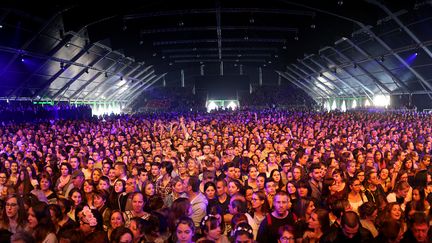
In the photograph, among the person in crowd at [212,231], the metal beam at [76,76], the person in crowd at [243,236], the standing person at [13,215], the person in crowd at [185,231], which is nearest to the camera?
the person in crowd at [243,236]

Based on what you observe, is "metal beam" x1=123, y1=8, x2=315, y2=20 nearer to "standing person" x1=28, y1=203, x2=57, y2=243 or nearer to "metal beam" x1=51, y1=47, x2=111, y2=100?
"metal beam" x1=51, y1=47, x2=111, y2=100

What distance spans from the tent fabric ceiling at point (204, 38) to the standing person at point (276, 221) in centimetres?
1588

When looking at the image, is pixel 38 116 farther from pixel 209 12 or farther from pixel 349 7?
pixel 349 7

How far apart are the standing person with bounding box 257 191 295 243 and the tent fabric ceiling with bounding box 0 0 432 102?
1588 centimetres

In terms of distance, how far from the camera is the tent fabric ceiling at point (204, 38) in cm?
2072

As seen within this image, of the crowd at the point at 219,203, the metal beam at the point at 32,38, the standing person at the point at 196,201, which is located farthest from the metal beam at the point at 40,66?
the standing person at the point at 196,201

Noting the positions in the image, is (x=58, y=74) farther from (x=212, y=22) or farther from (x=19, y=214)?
(x=19, y=214)

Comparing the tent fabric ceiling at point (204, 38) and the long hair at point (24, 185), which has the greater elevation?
the tent fabric ceiling at point (204, 38)

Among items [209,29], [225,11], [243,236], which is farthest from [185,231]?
[209,29]

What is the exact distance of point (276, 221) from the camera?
5.38m

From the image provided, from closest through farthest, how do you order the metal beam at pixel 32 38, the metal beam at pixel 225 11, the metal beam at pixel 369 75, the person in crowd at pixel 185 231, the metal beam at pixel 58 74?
1. the person in crowd at pixel 185 231
2. the metal beam at pixel 32 38
3. the metal beam at pixel 225 11
4. the metal beam at pixel 58 74
5. the metal beam at pixel 369 75

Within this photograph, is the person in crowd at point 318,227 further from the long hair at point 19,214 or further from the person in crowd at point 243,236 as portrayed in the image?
the long hair at point 19,214

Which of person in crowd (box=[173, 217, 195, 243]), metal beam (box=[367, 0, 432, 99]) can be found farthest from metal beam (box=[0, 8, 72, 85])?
person in crowd (box=[173, 217, 195, 243])

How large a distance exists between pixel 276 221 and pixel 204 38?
27.3 metres
